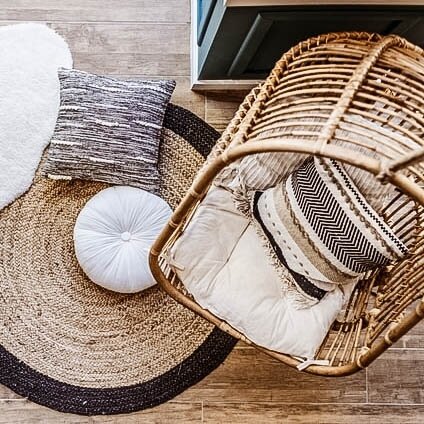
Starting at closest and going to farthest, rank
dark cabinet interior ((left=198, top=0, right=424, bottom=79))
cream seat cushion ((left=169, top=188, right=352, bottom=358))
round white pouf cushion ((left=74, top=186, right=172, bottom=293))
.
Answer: dark cabinet interior ((left=198, top=0, right=424, bottom=79)) → cream seat cushion ((left=169, top=188, right=352, bottom=358)) → round white pouf cushion ((left=74, top=186, right=172, bottom=293))

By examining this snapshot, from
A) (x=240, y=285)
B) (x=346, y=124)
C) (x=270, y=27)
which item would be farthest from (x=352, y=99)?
(x=240, y=285)

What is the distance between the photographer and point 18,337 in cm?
170

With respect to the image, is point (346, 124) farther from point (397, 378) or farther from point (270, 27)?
point (397, 378)

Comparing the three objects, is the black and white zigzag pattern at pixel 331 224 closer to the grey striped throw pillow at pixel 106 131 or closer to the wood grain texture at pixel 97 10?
the grey striped throw pillow at pixel 106 131

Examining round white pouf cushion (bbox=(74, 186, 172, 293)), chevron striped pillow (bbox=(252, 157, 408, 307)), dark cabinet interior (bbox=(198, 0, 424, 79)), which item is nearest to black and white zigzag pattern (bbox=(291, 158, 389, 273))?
chevron striped pillow (bbox=(252, 157, 408, 307))

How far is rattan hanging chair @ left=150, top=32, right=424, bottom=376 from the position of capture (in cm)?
116

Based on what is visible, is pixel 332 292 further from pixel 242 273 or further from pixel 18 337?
pixel 18 337

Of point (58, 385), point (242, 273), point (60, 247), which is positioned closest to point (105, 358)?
point (58, 385)

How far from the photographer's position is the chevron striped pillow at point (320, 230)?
54.2 inches

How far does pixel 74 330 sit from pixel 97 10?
857 mm

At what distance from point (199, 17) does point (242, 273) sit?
2.22 ft

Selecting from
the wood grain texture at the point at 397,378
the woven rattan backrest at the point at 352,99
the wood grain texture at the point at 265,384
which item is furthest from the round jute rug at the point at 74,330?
the woven rattan backrest at the point at 352,99

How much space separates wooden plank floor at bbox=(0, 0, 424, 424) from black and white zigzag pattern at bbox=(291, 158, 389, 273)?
1.55 ft

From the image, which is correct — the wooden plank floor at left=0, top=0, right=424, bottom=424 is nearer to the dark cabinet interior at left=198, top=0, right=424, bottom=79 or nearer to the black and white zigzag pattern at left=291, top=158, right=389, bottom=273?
the dark cabinet interior at left=198, top=0, right=424, bottom=79
